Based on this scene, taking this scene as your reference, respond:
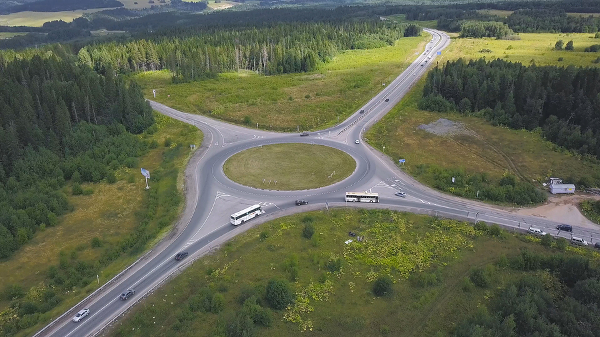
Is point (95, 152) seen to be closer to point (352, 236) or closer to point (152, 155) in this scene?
point (152, 155)

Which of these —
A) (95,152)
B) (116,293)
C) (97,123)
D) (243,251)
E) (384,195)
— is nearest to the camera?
(116,293)

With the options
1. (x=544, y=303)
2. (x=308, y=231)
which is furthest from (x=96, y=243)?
(x=544, y=303)

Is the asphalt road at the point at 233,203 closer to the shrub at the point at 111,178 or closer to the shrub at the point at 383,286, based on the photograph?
the shrub at the point at 111,178

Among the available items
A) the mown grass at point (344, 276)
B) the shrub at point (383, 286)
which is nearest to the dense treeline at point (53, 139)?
the mown grass at point (344, 276)

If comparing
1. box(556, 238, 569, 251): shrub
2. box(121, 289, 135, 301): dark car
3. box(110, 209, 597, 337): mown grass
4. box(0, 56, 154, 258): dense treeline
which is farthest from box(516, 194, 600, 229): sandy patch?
box(0, 56, 154, 258): dense treeline

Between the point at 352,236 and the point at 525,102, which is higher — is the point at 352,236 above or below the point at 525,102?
below

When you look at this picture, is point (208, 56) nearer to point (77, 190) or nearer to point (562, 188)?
point (77, 190)

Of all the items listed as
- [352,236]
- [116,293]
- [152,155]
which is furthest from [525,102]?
[116,293]
